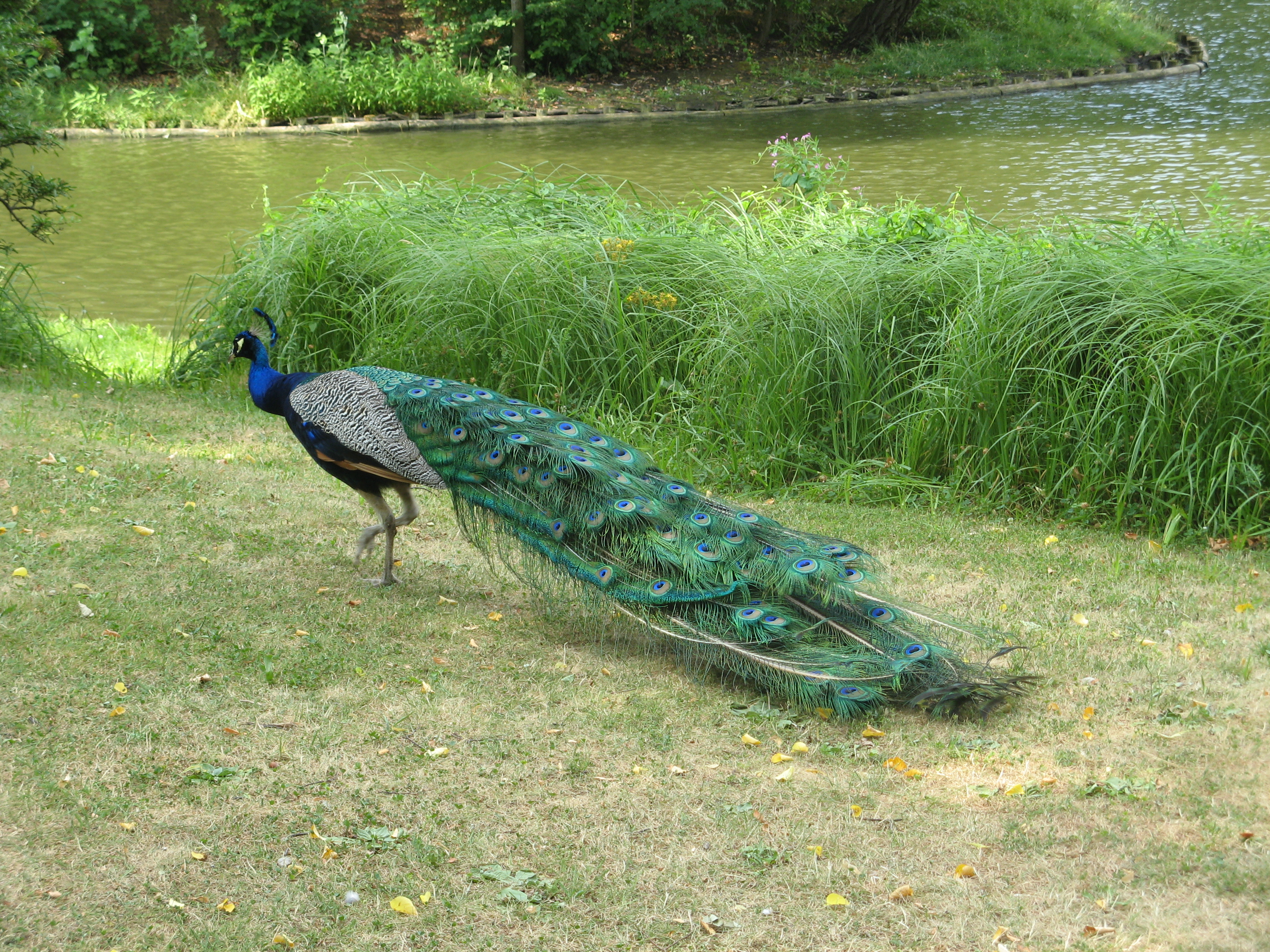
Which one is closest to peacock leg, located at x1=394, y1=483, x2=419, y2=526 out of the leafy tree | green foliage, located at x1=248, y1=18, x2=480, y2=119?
the leafy tree

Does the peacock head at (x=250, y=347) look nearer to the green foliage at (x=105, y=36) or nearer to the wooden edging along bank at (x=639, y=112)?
the wooden edging along bank at (x=639, y=112)

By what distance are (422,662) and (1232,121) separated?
18954 millimetres

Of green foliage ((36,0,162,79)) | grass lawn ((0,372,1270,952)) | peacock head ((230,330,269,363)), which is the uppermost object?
green foliage ((36,0,162,79))

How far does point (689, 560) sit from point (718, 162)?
46.9 ft

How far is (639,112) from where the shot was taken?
2289 cm

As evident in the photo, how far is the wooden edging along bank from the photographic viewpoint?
20.9m

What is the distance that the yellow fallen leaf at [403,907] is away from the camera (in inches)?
124

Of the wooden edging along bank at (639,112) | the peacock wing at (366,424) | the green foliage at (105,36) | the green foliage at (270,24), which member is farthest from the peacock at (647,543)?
the green foliage at (105,36)

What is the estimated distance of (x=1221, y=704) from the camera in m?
4.30

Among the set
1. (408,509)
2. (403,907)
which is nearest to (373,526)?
(408,509)

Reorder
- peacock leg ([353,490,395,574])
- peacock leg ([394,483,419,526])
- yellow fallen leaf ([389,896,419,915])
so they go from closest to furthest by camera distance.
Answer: yellow fallen leaf ([389,896,419,915]) → peacock leg ([353,490,395,574]) → peacock leg ([394,483,419,526])

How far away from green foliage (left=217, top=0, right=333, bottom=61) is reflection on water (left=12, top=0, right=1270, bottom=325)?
413cm

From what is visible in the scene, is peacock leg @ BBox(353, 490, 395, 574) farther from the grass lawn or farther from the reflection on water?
the reflection on water

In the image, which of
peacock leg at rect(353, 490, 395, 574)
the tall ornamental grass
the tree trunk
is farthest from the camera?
the tree trunk
